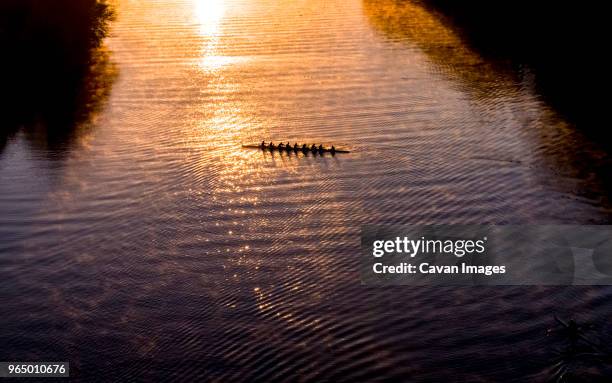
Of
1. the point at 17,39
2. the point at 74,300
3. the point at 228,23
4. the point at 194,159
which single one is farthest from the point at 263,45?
the point at 74,300

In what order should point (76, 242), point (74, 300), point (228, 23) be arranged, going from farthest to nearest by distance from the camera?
1. point (228, 23)
2. point (76, 242)
3. point (74, 300)

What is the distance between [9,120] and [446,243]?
113ft

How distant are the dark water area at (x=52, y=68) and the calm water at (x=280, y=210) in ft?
3.30

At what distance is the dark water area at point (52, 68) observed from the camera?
52.1 m

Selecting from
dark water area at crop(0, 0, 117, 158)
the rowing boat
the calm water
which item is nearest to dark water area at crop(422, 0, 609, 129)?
the calm water

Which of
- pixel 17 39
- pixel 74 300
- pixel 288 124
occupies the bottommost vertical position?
pixel 74 300

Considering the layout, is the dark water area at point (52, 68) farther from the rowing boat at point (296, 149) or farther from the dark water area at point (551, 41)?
the dark water area at point (551, 41)

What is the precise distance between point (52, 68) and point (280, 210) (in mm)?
34619

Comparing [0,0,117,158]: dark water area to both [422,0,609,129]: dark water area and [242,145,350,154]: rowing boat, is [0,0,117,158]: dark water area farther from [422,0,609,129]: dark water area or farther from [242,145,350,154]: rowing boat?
[422,0,609,129]: dark water area

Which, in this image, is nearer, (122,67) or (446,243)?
(446,243)

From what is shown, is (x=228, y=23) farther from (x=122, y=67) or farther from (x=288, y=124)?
(x=288, y=124)

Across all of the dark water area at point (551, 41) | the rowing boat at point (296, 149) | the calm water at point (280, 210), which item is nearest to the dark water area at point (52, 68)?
the calm water at point (280, 210)

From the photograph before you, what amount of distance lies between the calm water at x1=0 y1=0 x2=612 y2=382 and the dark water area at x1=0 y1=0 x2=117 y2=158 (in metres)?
1.01

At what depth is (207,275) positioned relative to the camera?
3203cm
